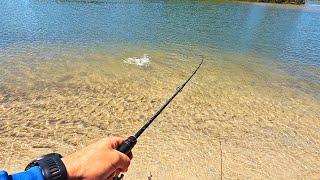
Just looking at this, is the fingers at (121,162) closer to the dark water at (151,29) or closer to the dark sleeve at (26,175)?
the dark sleeve at (26,175)

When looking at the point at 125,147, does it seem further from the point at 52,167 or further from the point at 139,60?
the point at 139,60

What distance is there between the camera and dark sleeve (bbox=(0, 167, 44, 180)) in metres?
1.45

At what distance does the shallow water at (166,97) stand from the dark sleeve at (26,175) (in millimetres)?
4905

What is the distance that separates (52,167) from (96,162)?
241 mm

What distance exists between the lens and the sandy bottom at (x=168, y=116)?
6.93 m

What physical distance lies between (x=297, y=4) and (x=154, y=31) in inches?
1452

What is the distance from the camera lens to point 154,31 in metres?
21.2

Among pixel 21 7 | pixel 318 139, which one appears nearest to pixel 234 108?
pixel 318 139

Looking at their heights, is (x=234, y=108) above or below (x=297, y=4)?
above

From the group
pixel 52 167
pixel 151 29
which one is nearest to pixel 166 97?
pixel 52 167

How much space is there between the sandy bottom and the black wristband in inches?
188

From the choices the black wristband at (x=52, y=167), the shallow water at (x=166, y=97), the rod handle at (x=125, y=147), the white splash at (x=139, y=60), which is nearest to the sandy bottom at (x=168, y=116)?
the shallow water at (x=166, y=97)

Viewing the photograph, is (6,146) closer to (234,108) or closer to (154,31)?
(234,108)

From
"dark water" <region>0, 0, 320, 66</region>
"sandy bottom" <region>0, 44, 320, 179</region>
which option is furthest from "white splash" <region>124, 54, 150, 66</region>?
"dark water" <region>0, 0, 320, 66</region>
